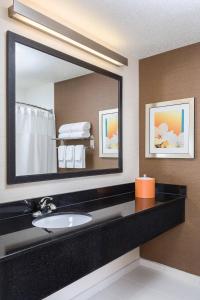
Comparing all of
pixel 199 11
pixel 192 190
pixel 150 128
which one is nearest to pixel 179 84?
pixel 150 128

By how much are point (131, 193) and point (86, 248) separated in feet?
3.94

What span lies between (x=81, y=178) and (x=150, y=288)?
1.19m

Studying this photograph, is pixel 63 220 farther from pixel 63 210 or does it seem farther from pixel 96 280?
pixel 96 280

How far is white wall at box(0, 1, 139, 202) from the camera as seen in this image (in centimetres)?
154

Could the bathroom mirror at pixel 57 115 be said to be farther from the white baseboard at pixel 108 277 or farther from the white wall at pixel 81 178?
the white baseboard at pixel 108 277

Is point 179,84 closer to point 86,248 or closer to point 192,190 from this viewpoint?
point 192,190

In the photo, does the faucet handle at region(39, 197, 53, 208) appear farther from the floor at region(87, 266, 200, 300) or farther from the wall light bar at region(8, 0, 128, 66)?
the wall light bar at region(8, 0, 128, 66)

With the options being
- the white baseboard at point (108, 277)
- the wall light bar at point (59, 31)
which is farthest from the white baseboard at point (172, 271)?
the wall light bar at point (59, 31)

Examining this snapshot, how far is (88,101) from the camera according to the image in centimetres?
217

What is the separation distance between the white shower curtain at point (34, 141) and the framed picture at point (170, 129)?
3.73 feet

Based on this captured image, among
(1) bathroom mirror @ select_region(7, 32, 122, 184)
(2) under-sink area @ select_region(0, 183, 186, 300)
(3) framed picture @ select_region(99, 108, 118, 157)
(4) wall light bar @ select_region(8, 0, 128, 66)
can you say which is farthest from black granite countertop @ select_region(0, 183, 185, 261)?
(4) wall light bar @ select_region(8, 0, 128, 66)

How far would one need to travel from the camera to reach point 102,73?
227cm

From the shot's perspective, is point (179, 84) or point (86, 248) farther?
point (179, 84)

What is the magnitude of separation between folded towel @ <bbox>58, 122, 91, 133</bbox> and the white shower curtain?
0.27 ft
